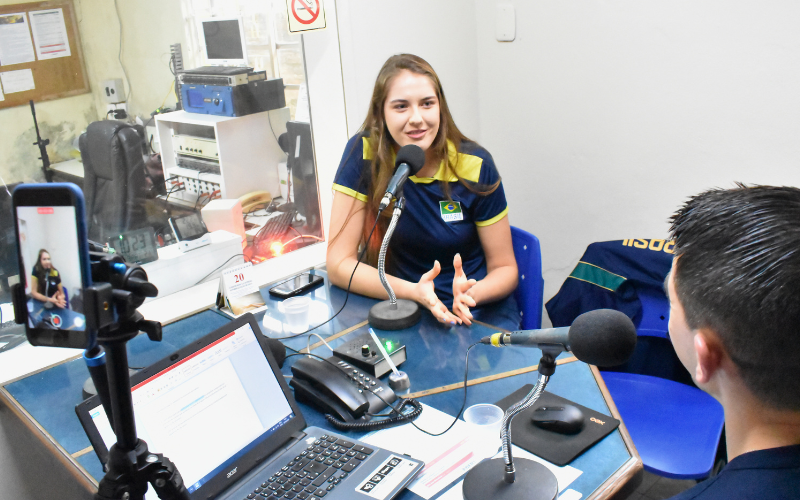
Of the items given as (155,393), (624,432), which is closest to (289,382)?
(155,393)

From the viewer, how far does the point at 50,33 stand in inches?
84.7

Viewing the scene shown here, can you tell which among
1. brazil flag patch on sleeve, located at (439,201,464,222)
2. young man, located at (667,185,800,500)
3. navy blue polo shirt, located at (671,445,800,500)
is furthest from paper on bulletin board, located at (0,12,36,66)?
navy blue polo shirt, located at (671,445,800,500)

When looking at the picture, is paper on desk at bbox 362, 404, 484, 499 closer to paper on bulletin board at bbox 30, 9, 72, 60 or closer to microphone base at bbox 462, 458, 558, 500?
microphone base at bbox 462, 458, 558, 500

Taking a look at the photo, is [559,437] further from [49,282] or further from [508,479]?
[49,282]

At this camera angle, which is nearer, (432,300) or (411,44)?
(432,300)

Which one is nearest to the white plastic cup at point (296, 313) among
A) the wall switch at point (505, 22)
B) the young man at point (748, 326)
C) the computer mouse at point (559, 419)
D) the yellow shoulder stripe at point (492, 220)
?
the yellow shoulder stripe at point (492, 220)

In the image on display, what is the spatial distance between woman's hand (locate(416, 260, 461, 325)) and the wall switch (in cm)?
142

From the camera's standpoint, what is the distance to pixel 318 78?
100 inches

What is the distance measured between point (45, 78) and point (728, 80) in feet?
7.76

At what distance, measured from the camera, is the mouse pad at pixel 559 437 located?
116 cm

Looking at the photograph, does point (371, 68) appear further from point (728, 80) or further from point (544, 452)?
point (544, 452)

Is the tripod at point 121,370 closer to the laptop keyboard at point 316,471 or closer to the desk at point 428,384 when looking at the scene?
the laptop keyboard at point 316,471

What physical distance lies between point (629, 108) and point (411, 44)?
93 centimetres

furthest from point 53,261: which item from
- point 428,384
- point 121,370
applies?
point 428,384
